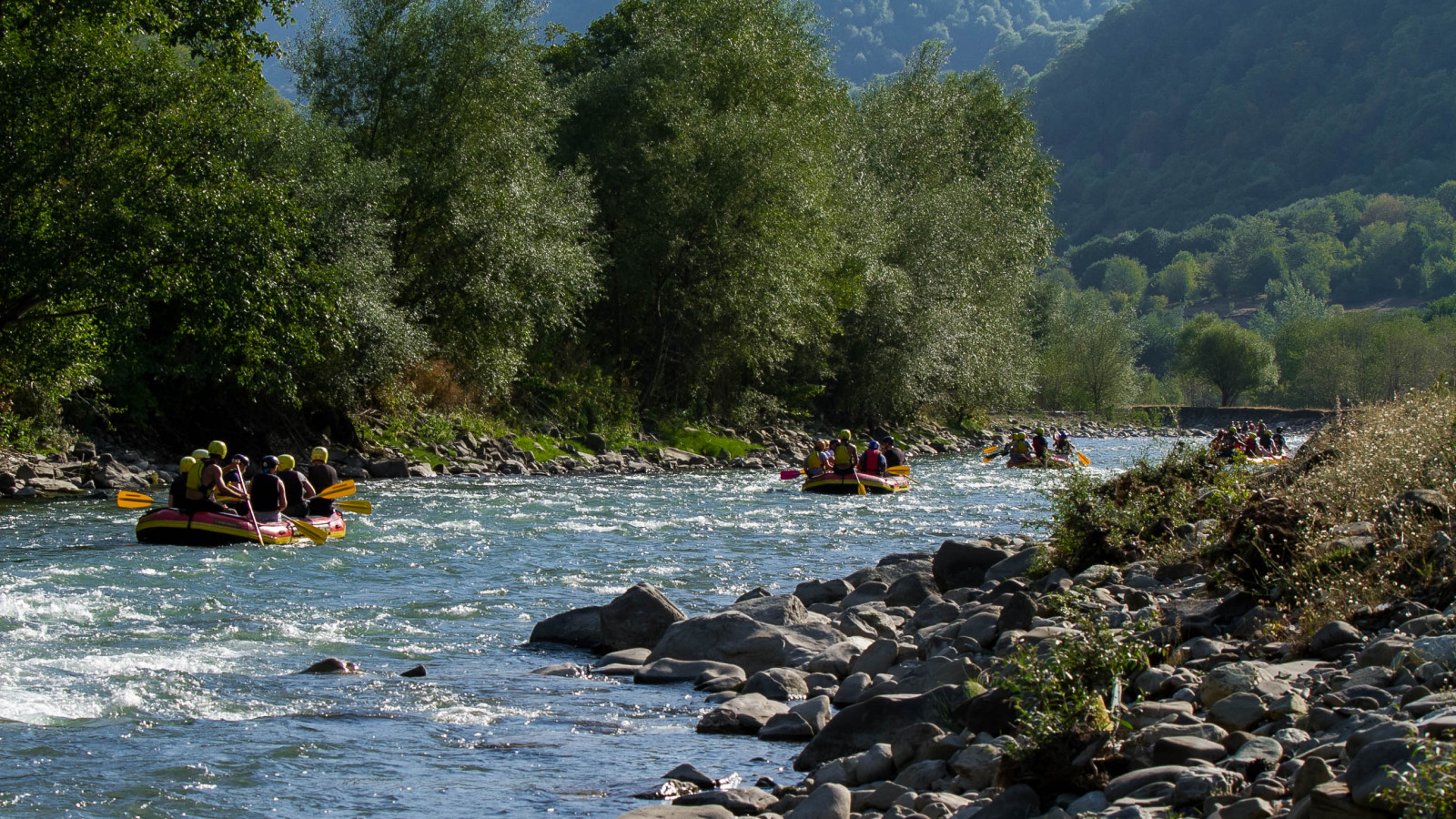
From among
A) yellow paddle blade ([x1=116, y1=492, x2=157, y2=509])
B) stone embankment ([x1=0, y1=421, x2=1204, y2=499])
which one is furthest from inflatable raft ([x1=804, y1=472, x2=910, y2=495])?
yellow paddle blade ([x1=116, y1=492, x2=157, y2=509])

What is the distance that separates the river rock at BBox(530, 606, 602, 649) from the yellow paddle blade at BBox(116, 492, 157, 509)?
9.13 meters

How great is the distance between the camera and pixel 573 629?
10.2 meters

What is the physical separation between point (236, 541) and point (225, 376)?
945 centimetres

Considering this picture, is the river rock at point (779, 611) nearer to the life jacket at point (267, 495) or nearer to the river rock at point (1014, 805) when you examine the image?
the river rock at point (1014, 805)

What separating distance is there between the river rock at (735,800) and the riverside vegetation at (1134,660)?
13 millimetres

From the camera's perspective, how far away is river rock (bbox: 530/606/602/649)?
1013 centimetres

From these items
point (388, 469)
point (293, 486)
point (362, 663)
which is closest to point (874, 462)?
point (388, 469)

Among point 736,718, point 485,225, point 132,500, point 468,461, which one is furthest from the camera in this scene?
point 485,225

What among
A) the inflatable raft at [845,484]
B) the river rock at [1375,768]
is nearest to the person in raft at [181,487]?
the inflatable raft at [845,484]

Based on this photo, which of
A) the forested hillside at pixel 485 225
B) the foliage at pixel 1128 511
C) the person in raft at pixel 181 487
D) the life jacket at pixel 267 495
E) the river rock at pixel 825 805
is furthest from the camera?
the forested hillside at pixel 485 225

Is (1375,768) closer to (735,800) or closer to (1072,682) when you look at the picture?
(1072,682)

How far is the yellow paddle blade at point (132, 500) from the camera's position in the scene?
16844 millimetres

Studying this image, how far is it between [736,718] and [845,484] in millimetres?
16892

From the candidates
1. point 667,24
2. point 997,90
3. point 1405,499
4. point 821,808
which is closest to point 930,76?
point 997,90
